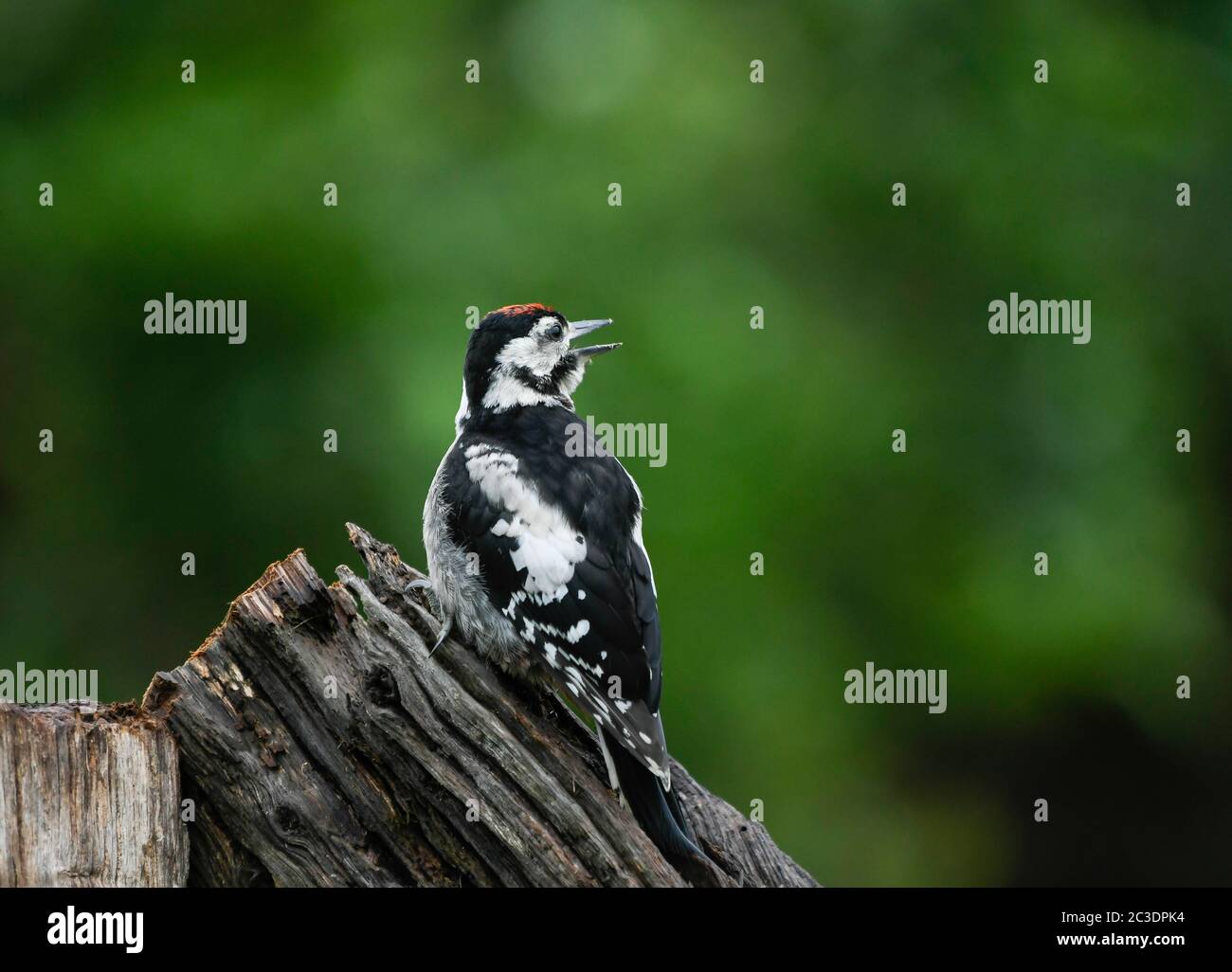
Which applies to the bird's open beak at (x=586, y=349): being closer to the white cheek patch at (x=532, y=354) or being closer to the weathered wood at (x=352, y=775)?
the white cheek patch at (x=532, y=354)

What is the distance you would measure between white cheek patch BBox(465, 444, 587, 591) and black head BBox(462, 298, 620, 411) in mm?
304

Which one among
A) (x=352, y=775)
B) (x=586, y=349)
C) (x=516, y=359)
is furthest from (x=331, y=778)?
(x=586, y=349)

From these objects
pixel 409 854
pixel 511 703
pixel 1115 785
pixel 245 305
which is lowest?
pixel 1115 785

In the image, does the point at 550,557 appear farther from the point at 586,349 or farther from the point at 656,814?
the point at 586,349

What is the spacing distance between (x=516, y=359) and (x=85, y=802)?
1.78 metres

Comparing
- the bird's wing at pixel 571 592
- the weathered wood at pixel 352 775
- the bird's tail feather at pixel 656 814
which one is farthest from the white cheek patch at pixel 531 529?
the weathered wood at pixel 352 775

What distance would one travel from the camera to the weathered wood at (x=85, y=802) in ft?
8.45

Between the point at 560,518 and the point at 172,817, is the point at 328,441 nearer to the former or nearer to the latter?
the point at 560,518

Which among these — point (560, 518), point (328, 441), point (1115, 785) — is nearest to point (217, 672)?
point (560, 518)

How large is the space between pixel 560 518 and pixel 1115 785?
3662 mm

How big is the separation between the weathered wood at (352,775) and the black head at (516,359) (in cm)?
107

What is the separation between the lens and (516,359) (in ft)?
12.9

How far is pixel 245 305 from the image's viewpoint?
5664 millimetres
